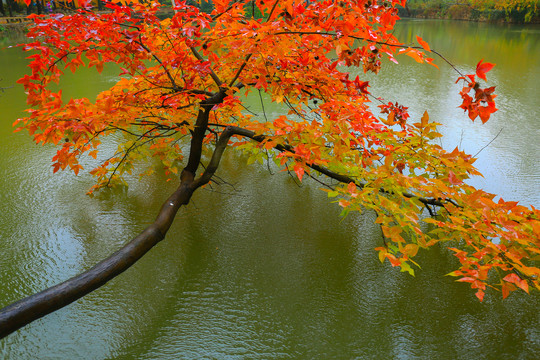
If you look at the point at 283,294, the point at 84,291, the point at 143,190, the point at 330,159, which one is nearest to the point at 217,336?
the point at 283,294

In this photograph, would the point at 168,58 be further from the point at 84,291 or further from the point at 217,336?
the point at 217,336

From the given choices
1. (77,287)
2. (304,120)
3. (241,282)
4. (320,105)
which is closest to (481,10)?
(320,105)

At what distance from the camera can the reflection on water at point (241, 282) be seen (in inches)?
57.2

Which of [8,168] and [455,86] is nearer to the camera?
[8,168]

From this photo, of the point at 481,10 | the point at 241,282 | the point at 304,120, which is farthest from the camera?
the point at 481,10

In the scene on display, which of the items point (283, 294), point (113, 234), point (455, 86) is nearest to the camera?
point (283, 294)

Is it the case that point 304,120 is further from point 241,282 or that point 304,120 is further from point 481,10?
point 481,10

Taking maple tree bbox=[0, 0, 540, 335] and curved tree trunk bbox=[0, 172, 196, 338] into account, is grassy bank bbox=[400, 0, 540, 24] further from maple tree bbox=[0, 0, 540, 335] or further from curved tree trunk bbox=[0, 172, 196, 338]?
curved tree trunk bbox=[0, 172, 196, 338]

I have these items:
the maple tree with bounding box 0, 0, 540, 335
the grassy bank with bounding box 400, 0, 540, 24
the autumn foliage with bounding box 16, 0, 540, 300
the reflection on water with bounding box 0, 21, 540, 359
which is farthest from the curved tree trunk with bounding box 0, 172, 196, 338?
the grassy bank with bounding box 400, 0, 540, 24

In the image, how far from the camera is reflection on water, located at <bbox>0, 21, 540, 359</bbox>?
1.45 m

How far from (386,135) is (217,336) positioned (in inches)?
49.4

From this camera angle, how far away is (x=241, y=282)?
1.77 m

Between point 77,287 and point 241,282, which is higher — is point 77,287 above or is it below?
above

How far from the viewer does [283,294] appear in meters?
1.69
